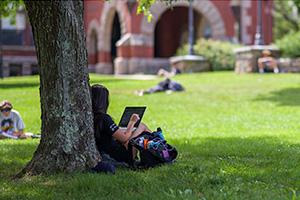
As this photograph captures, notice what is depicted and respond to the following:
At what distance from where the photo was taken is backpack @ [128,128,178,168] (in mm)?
5977

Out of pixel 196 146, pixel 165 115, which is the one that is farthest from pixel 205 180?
pixel 165 115

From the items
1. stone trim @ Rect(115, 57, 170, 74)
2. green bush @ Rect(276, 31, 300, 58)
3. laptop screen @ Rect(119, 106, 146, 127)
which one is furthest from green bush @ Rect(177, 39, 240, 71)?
laptop screen @ Rect(119, 106, 146, 127)

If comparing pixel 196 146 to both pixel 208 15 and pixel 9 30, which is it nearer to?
pixel 208 15

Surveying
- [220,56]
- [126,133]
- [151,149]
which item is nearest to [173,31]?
[220,56]

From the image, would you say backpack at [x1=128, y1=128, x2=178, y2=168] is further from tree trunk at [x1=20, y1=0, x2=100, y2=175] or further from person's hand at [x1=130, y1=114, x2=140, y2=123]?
tree trunk at [x1=20, y1=0, x2=100, y2=175]

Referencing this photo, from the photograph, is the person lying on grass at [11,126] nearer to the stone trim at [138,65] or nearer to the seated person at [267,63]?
the seated person at [267,63]

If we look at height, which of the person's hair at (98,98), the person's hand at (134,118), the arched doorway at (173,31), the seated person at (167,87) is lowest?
the seated person at (167,87)

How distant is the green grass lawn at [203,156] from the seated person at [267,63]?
640 cm

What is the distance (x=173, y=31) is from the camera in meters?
33.9

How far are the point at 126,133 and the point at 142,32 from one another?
22262 mm

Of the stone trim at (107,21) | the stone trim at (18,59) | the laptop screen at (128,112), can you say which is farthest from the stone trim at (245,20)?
the laptop screen at (128,112)

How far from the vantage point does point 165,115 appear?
40.4 feet

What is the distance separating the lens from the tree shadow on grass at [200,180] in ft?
16.1

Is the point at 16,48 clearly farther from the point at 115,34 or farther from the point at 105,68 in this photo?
the point at 115,34
